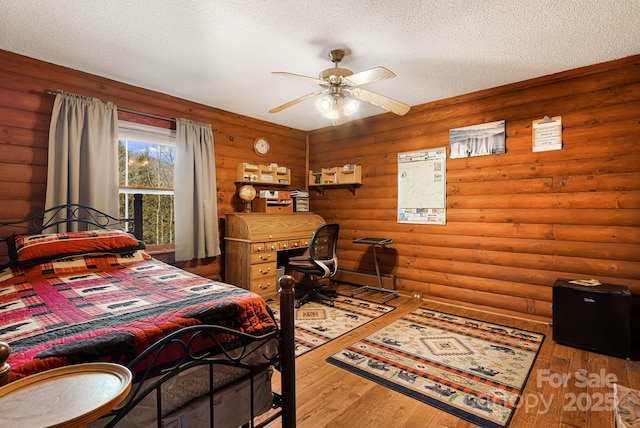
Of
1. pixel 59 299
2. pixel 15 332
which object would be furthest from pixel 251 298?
pixel 59 299

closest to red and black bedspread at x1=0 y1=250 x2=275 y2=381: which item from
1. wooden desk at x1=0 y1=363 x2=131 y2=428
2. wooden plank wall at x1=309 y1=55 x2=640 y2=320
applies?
wooden desk at x1=0 y1=363 x2=131 y2=428

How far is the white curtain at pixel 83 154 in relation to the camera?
2832 millimetres

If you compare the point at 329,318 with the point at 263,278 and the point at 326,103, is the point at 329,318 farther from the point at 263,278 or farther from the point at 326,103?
the point at 326,103

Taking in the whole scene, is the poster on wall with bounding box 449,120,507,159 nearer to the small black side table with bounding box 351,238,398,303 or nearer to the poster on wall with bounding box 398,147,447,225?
the poster on wall with bounding box 398,147,447,225

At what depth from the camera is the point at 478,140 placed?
11.8ft

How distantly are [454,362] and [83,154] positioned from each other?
374cm

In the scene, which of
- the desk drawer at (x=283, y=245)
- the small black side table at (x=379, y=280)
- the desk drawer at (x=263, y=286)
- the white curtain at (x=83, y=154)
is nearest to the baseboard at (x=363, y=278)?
the small black side table at (x=379, y=280)

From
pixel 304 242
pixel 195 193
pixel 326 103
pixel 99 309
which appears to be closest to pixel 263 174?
pixel 195 193

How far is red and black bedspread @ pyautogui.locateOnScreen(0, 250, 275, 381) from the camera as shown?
1.07 meters

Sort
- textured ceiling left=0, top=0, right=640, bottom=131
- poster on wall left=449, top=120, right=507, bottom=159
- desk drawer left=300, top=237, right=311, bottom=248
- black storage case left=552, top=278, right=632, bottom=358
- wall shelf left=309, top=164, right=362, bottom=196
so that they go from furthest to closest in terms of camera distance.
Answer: wall shelf left=309, top=164, right=362, bottom=196
desk drawer left=300, top=237, right=311, bottom=248
poster on wall left=449, top=120, right=507, bottom=159
black storage case left=552, top=278, right=632, bottom=358
textured ceiling left=0, top=0, right=640, bottom=131

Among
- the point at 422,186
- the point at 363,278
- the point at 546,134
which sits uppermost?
the point at 546,134

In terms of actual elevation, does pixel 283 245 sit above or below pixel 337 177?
below

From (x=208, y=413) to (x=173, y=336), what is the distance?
1.49 ft

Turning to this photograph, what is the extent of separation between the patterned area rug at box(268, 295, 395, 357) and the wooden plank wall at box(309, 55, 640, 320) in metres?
0.80
